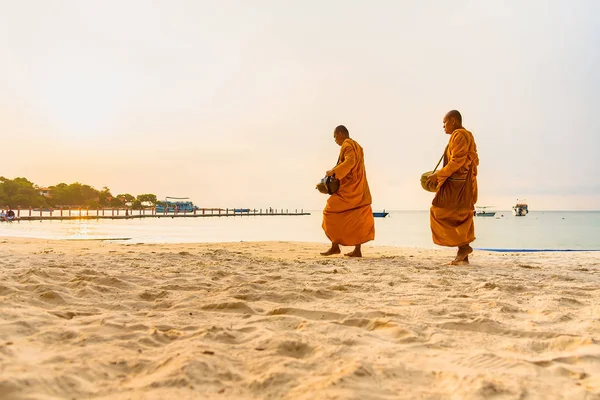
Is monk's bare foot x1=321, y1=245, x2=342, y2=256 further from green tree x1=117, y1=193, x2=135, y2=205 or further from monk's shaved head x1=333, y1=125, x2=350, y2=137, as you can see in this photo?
green tree x1=117, y1=193, x2=135, y2=205

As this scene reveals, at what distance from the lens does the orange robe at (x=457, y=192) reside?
202 inches

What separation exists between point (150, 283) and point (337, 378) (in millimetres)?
2300

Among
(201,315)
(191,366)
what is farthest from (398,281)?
(191,366)

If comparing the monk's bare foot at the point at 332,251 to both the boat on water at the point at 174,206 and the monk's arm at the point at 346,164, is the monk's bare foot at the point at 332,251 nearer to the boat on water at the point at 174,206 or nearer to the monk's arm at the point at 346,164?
the monk's arm at the point at 346,164

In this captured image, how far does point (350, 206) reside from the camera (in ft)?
20.1

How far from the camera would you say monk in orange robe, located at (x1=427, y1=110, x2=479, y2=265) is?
16.9 feet

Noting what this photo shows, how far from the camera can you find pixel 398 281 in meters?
3.66

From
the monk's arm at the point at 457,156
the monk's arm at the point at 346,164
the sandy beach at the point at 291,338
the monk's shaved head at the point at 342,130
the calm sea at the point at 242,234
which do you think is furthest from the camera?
the calm sea at the point at 242,234

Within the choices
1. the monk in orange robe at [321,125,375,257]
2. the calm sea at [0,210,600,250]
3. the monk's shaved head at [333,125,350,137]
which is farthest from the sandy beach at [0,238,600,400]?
the calm sea at [0,210,600,250]

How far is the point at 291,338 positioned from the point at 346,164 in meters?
4.38

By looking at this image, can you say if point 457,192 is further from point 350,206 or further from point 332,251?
point 332,251

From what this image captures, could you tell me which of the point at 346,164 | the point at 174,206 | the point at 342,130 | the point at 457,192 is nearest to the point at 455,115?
the point at 457,192

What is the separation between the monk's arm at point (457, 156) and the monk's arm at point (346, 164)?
1.38m

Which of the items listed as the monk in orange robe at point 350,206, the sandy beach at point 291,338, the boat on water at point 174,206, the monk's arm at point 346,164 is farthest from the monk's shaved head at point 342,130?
the boat on water at point 174,206
